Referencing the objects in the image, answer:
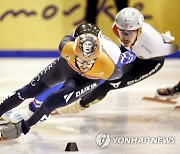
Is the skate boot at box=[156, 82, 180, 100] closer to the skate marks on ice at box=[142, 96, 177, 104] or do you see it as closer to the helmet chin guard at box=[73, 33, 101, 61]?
the skate marks on ice at box=[142, 96, 177, 104]

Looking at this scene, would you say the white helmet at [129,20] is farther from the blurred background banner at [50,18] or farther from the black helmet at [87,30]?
the blurred background banner at [50,18]

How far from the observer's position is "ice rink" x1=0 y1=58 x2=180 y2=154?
117 inches

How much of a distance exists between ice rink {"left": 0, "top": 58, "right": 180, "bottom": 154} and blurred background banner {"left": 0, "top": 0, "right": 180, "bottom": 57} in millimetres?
2316

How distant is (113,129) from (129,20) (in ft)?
2.43

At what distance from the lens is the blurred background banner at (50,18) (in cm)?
727

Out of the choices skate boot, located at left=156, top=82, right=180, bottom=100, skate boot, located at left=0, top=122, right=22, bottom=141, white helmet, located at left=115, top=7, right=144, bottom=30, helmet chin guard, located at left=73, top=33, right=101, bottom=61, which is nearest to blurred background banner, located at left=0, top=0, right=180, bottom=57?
skate boot, located at left=156, top=82, right=180, bottom=100

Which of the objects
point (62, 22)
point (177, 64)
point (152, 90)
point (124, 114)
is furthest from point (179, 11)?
point (124, 114)

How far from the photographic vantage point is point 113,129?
3.47m

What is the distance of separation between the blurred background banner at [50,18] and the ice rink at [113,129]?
2.32 meters

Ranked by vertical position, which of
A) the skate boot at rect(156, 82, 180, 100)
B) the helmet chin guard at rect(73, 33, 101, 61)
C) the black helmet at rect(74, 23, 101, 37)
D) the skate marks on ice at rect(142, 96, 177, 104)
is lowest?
the skate marks on ice at rect(142, 96, 177, 104)

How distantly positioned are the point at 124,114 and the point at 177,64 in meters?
2.82

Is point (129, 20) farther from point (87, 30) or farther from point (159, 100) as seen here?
point (159, 100)

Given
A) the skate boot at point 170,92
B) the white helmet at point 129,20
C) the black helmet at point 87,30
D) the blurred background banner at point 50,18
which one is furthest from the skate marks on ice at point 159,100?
the blurred background banner at point 50,18

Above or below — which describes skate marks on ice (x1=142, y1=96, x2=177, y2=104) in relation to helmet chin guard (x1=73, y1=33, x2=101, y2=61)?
below
